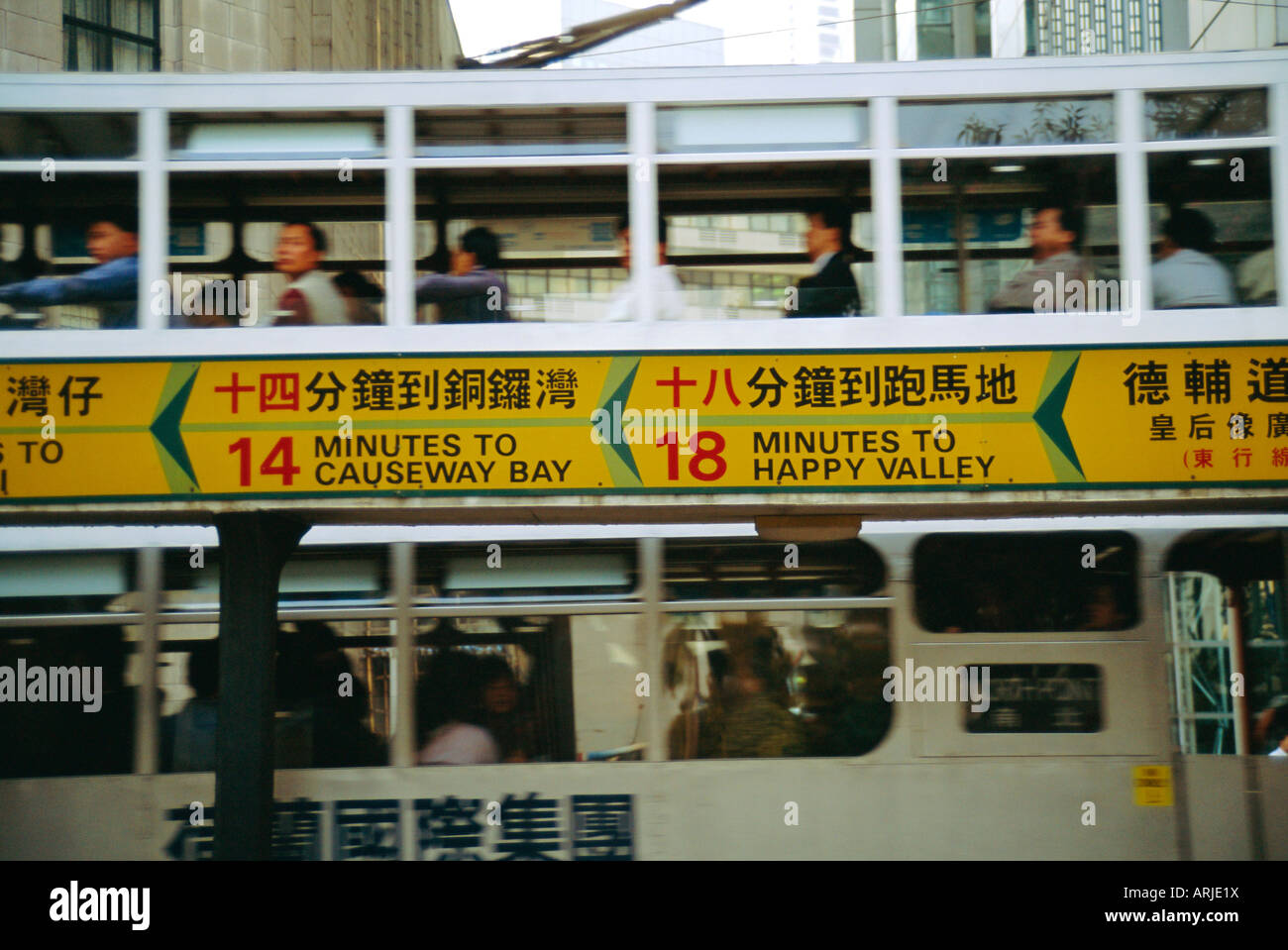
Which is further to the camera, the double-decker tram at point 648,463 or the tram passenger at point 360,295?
the tram passenger at point 360,295

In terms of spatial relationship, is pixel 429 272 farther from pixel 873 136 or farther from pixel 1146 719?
pixel 1146 719

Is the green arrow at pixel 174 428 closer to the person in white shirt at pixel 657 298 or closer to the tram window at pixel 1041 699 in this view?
the person in white shirt at pixel 657 298

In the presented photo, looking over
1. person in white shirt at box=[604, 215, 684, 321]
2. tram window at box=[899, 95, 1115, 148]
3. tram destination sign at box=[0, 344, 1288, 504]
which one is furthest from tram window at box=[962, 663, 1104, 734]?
tram window at box=[899, 95, 1115, 148]

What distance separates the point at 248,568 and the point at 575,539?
166 cm

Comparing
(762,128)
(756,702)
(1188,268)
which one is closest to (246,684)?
(756,702)

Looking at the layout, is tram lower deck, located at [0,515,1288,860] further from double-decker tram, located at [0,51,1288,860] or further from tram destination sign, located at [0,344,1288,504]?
tram destination sign, located at [0,344,1288,504]

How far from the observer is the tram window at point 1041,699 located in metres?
6.18

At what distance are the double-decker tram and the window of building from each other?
737 cm

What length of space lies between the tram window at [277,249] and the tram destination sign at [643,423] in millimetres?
411

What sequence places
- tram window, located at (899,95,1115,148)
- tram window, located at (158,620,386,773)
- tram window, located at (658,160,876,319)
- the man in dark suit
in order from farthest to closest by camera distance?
tram window, located at (158,620,386,773), tram window, located at (658,160,876,319), the man in dark suit, tram window, located at (899,95,1115,148)

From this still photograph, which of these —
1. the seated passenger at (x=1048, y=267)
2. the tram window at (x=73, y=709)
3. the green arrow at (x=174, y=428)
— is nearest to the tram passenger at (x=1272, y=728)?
the seated passenger at (x=1048, y=267)

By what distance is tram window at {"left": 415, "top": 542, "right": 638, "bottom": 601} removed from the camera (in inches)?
245

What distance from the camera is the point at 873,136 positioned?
18.9 feet
